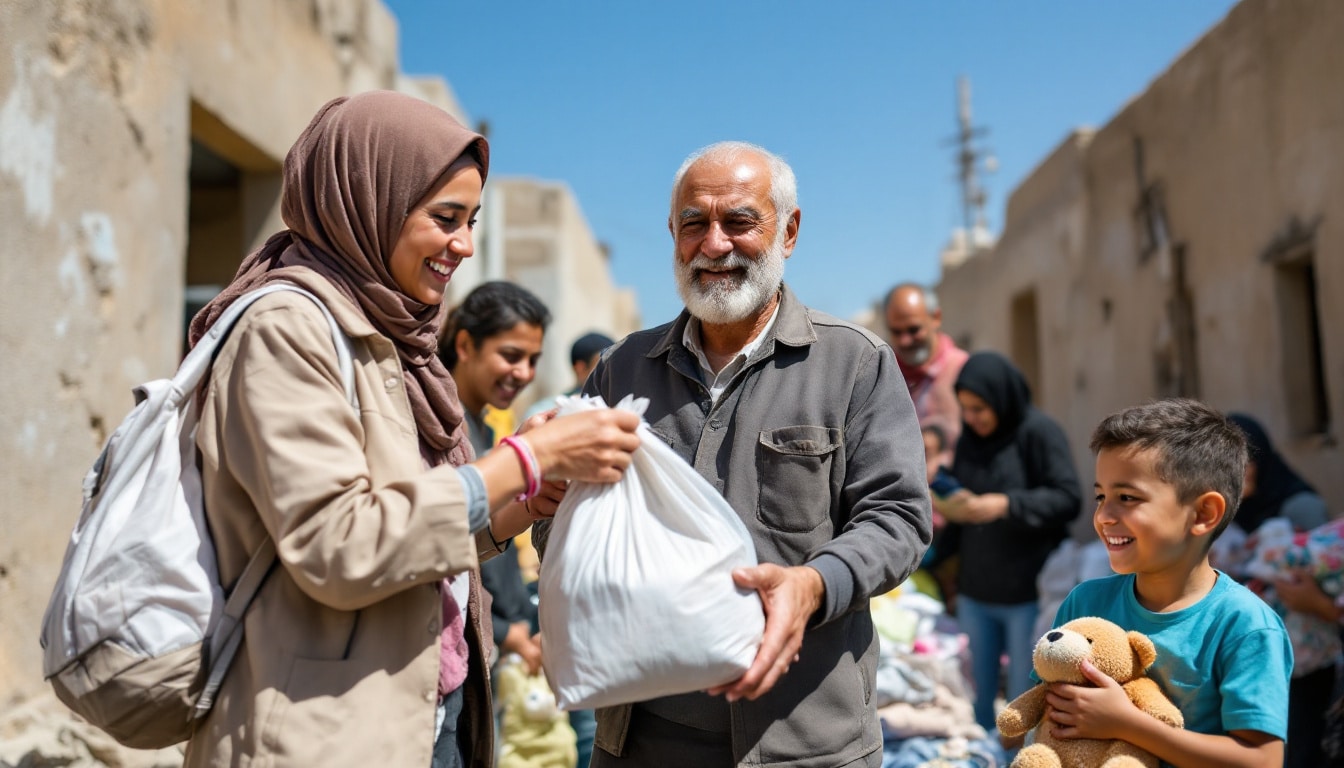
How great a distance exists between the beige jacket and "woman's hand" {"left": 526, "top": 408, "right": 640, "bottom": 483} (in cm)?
19

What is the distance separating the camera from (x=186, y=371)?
172 centimetres

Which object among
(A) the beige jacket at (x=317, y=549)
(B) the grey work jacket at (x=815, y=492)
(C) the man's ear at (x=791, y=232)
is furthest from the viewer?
(C) the man's ear at (x=791, y=232)

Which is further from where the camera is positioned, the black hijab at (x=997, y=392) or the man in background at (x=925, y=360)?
the man in background at (x=925, y=360)

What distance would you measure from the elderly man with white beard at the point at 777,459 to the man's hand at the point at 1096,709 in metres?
0.38

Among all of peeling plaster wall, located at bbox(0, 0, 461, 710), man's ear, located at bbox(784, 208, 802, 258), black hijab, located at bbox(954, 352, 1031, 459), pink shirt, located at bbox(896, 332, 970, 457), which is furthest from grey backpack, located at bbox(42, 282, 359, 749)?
pink shirt, located at bbox(896, 332, 970, 457)

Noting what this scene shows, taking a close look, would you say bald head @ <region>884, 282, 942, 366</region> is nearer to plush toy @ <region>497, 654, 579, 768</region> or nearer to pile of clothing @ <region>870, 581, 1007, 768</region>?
pile of clothing @ <region>870, 581, 1007, 768</region>

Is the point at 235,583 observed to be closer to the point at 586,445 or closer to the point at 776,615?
the point at 586,445

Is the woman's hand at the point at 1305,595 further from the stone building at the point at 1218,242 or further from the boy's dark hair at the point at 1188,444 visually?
the stone building at the point at 1218,242

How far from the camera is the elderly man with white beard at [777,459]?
198cm

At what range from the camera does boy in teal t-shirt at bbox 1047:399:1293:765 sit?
206cm

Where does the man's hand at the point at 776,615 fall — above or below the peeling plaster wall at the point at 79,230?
below

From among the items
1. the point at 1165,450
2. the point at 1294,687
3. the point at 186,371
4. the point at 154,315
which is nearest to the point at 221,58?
the point at 154,315

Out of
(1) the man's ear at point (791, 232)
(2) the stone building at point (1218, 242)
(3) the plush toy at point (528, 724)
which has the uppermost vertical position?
(2) the stone building at point (1218, 242)

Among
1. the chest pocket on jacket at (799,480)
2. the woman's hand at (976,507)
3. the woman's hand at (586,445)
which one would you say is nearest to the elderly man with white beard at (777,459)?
the chest pocket on jacket at (799,480)
